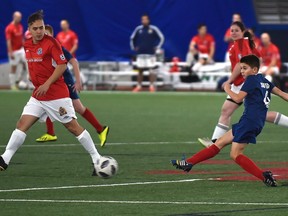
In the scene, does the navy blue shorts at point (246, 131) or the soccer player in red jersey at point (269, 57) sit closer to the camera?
the navy blue shorts at point (246, 131)

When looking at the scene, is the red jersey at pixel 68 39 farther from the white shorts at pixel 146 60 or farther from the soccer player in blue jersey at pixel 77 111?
the soccer player in blue jersey at pixel 77 111

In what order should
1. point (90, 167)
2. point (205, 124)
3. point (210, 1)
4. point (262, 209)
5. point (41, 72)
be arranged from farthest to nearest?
point (210, 1), point (205, 124), point (90, 167), point (41, 72), point (262, 209)

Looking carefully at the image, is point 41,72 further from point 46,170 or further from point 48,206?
point 48,206

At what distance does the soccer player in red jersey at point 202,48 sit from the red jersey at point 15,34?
5654mm

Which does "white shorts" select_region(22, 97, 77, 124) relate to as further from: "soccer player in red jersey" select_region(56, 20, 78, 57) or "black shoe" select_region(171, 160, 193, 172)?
"soccer player in red jersey" select_region(56, 20, 78, 57)

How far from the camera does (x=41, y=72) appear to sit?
13672mm

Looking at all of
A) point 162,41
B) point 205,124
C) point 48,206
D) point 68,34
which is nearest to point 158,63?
point 162,41

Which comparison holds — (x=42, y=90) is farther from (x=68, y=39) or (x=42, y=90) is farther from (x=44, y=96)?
(x=68, y=39)

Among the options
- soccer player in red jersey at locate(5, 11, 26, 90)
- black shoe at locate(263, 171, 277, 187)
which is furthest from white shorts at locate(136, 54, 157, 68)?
black shoe at locate(263, 171, 277, 187)

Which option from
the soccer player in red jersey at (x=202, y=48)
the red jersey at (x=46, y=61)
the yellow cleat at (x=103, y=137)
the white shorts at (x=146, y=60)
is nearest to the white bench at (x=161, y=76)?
the soccer player in red jersey at (x=202, y=48)

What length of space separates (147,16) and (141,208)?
24.0 m

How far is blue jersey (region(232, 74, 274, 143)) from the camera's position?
12.5 metres

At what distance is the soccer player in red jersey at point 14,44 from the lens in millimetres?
34625

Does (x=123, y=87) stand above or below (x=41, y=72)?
below
